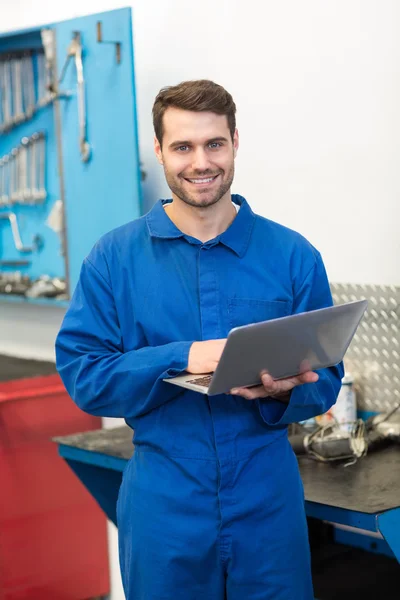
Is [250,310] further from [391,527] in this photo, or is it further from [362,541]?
[362,541]

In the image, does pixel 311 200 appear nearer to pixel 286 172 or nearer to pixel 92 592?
pixel 286 172

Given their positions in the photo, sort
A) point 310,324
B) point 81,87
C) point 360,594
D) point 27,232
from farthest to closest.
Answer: point 27,232 < point 81,87 < point 360,594 < point 310,324

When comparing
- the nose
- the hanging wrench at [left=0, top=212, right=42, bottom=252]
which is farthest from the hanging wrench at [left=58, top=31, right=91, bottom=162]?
the nose

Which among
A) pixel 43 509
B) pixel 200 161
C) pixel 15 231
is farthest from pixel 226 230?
pixel 15 231

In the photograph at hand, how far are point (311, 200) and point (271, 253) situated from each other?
0.84 meters

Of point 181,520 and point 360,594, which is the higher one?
point 181,520

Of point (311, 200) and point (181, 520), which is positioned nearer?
point (181, 520)

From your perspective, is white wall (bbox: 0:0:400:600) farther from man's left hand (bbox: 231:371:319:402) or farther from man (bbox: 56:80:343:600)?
man's left hand (bbox: 231:371:319:402)

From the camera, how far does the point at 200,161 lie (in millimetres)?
1692

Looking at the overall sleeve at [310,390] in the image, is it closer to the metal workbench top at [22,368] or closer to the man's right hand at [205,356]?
the man's right hand at [205,356]

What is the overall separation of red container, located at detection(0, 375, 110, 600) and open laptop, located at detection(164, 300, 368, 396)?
1.52 meters

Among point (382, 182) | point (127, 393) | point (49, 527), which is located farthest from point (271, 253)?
point (49, 527)

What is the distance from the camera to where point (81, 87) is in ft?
9.87

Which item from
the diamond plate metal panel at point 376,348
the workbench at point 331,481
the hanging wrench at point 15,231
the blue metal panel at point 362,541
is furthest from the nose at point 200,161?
the hanging wrench at point 15,231
